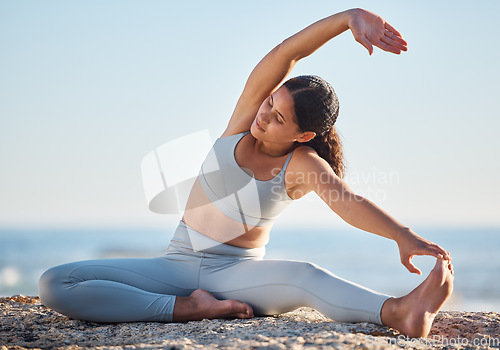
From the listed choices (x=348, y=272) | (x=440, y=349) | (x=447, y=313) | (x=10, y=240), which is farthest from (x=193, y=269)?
(x=10, y=240)

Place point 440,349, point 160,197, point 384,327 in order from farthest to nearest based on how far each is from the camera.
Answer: point 160,197 → point 384,327 → point 440,349

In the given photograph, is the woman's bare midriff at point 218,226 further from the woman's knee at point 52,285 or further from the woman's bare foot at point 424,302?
the woman's bare foot at point 424,302

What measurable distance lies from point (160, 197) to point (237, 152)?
77cm

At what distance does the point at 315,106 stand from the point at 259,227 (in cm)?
75

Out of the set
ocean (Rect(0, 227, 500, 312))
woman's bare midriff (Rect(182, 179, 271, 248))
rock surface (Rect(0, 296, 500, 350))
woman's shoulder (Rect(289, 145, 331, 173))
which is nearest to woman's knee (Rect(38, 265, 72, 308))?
rock surface (Rect(0, 296, 500, 350))

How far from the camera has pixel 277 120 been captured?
2619mm

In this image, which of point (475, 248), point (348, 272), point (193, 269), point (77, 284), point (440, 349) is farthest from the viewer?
point (475, 248)

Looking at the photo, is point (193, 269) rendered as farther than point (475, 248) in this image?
No

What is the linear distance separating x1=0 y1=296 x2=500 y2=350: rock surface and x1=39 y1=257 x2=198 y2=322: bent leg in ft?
0.20

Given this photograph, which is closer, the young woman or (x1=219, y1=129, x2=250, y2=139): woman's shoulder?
the young woman

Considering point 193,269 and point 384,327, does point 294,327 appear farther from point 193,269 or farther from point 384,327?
point 193,269

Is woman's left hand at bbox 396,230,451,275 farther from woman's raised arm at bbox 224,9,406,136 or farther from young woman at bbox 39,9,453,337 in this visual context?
woman's raised arm at bbox 224,9,406,136

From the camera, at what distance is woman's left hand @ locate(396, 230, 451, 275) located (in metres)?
2.10

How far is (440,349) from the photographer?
2020mm
